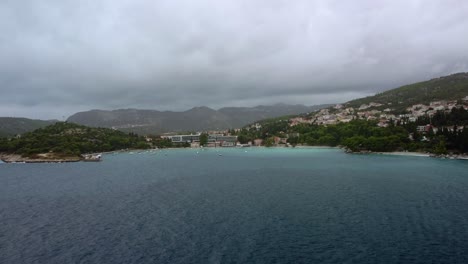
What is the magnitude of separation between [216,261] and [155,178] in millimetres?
41558

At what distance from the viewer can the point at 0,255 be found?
23.2 m

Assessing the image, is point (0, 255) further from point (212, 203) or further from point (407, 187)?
point (407, 187)

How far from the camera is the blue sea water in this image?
22.5 metres

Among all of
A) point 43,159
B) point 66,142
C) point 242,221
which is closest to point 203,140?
point 66,142

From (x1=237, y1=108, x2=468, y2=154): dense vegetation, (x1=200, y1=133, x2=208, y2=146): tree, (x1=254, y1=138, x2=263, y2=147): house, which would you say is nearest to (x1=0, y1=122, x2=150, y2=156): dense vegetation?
(x1=200, y1=133, x2=208, y2=146): tree

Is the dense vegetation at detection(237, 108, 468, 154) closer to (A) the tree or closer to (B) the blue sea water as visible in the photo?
(B) the blue sea water

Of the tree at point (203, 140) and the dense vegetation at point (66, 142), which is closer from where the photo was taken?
the dense vegetation at point (66, 142)

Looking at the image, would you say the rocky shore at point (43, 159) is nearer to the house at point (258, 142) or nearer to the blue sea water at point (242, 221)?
the blue sea water at point (242, 221)

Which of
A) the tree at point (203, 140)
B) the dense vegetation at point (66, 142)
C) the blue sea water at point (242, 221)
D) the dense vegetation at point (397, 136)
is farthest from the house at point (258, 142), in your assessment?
the blue sea water at point (242, 221)

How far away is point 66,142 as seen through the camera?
382 feet

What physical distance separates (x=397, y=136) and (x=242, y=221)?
292 ft

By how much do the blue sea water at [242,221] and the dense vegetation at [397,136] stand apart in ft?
127

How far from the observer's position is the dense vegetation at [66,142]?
109 m

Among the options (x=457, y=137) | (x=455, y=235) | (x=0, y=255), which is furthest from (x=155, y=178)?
(x=457, y=137)
